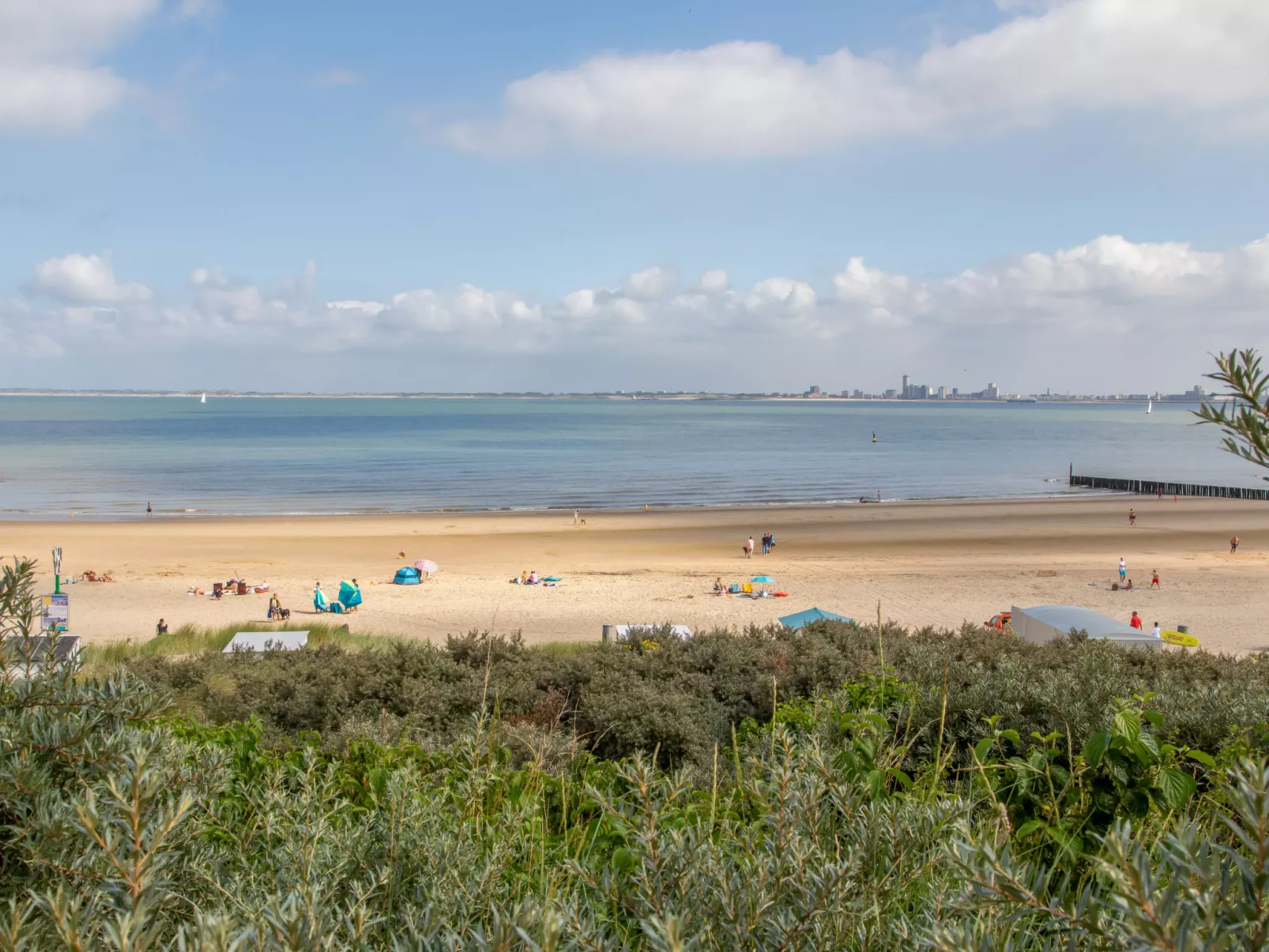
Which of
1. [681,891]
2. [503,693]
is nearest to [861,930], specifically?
[681,891]

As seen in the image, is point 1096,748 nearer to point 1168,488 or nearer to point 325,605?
point 325,605

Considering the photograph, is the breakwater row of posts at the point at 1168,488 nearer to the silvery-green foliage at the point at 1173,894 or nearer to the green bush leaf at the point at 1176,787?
the green bush leaf at the point at 1176,787

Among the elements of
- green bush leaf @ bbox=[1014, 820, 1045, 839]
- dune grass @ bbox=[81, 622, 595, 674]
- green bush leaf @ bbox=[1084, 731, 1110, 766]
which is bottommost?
dune grass @ bbox=[81, 622, 595, 674]

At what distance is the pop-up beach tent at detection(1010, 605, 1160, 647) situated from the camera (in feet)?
44.2

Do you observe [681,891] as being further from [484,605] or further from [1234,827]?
[484,605]

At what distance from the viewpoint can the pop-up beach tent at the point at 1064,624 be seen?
13484 millimetres

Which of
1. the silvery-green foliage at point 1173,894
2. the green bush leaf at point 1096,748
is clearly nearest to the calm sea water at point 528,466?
the green bush leaf at point 1096,748

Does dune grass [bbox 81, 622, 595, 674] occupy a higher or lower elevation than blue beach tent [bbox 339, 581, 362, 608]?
higher

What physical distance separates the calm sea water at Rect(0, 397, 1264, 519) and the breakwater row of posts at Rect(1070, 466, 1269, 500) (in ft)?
10.4

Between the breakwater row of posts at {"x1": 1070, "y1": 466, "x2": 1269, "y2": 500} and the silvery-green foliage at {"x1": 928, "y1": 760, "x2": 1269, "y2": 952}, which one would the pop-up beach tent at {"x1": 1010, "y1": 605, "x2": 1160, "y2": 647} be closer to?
the silvery-green foliage at {"x1": 928, "y1": 760, "x2": 1269, "y2": 952}

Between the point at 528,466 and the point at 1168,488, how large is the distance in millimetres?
47153

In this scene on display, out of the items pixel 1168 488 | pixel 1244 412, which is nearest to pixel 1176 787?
pixel 1244 412

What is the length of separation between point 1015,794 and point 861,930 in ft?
7.57

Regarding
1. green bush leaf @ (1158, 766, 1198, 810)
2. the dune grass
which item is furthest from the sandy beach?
green bush leaf @ (1158, 766, 1198, 810)
